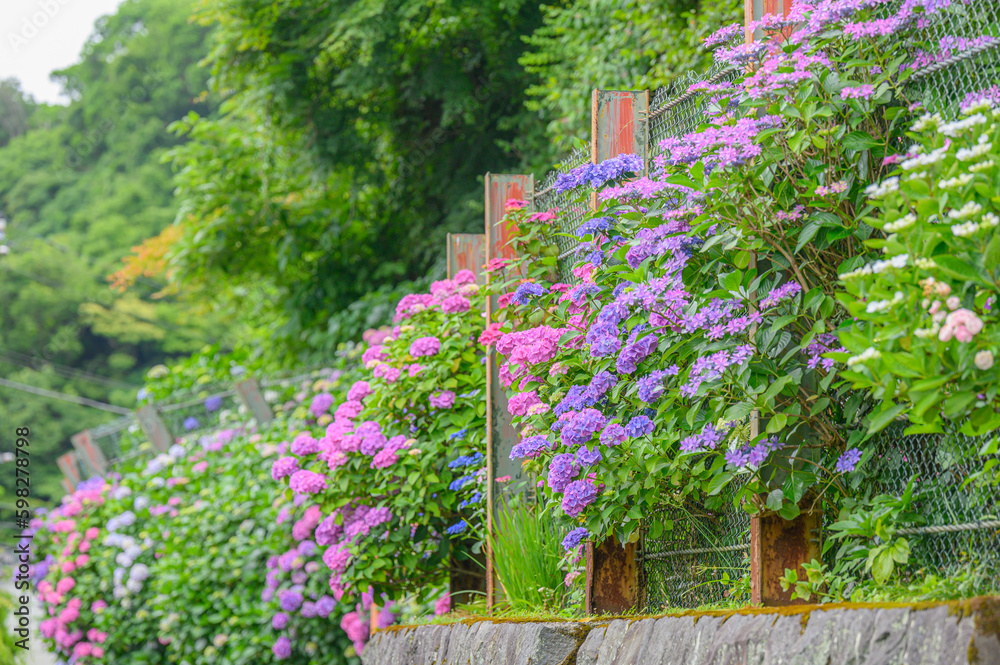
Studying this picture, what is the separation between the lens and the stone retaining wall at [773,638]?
150 centimetres

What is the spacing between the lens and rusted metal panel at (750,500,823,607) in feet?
7.54

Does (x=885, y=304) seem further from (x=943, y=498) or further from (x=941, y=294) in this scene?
(x=943, y=498)

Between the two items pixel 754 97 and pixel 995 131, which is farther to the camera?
→ pixel 754 97

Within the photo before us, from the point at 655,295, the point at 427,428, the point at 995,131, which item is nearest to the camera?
the point at 995,131

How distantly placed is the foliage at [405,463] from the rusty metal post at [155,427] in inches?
170

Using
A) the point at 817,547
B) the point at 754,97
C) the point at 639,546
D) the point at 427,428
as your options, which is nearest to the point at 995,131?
the point at 754,97

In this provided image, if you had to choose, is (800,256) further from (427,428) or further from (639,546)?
(427,428)

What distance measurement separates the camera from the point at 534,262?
11.9ft

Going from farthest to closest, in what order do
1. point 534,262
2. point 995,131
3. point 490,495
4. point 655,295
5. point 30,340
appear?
point 30,340 < point 490,495 < point 534,262 < point 655,295 < point 995,131

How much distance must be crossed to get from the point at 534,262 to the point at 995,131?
82.9 inches

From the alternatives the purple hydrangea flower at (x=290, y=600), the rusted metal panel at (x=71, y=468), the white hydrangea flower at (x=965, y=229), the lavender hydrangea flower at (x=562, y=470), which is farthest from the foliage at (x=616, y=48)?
the rusted metal panel at (x=71, y=468)

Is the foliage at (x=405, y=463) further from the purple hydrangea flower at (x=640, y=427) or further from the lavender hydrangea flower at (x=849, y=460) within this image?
the lavender hydrangea flower at (x=849, y=460)

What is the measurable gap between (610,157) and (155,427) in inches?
246

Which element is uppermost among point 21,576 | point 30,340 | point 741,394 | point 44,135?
point 44,135
